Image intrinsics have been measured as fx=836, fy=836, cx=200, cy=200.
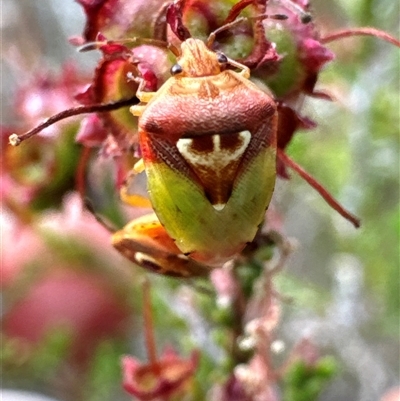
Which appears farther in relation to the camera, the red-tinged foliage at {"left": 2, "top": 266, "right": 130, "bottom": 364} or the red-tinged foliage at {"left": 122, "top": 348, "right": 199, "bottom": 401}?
the red-tinged foliage at {"left": 2, "top": 266, "right": 130, "bottom": 364}

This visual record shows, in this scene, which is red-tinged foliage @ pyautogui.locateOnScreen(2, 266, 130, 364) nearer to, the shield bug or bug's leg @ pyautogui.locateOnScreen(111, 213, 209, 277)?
bug's leg @ pyautogui.locateOnScreen(111, 213, 209, 277)

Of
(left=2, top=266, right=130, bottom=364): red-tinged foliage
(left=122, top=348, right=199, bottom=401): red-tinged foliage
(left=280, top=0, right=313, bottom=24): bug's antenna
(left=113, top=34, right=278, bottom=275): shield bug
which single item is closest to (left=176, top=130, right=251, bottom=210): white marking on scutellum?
(left=113, top=34, right=278, bottom=275): shield bug

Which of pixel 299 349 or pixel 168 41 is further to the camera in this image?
pixel 299 349

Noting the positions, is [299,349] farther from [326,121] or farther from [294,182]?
[326,121]

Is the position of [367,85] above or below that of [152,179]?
below

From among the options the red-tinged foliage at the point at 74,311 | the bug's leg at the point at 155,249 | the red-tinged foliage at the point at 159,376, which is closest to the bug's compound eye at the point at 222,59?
the bug's leg at the point at 155,249

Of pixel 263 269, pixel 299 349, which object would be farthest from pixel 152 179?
pixel 299 349
